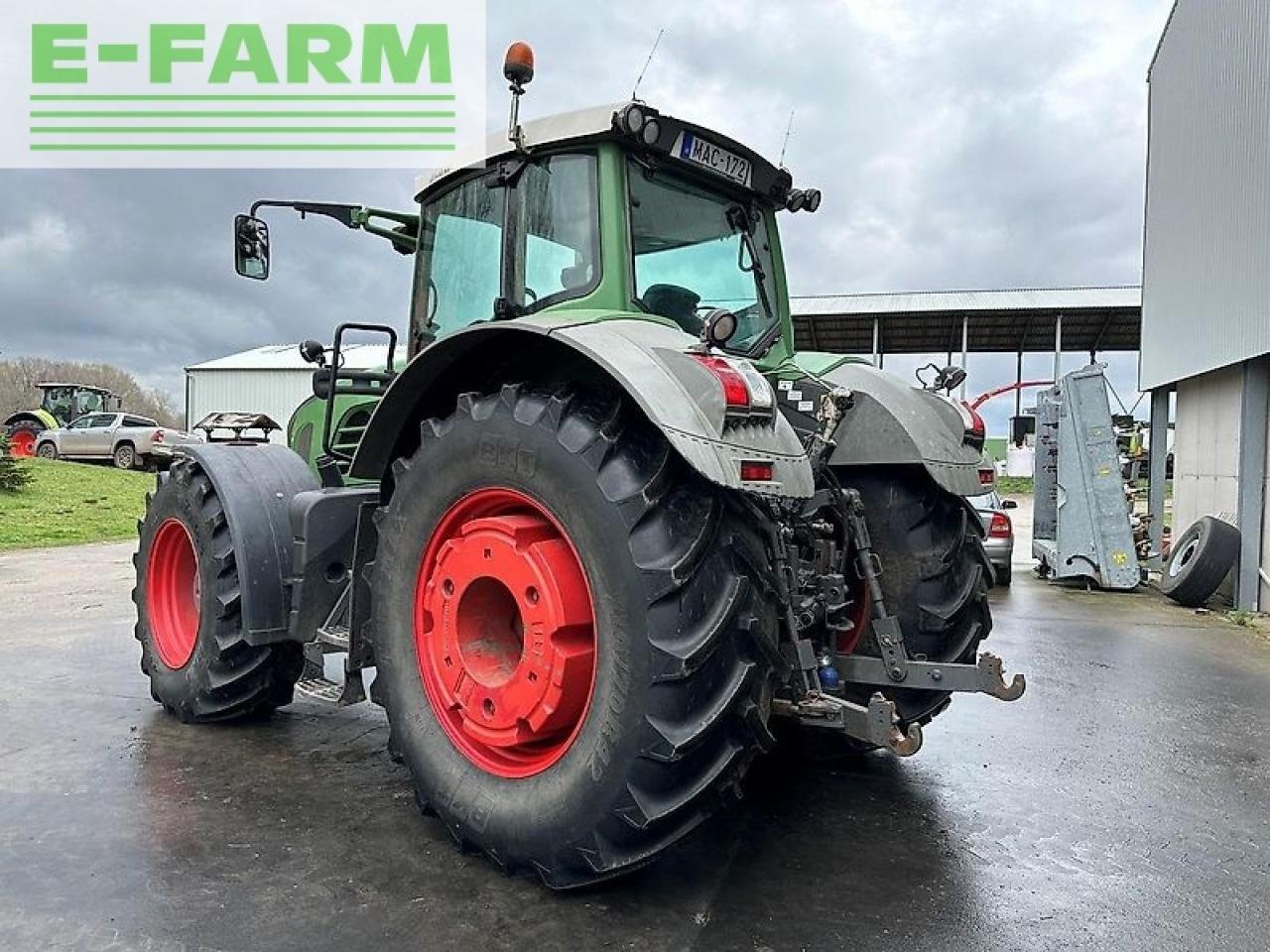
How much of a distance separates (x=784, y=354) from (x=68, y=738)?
3627 millimetres

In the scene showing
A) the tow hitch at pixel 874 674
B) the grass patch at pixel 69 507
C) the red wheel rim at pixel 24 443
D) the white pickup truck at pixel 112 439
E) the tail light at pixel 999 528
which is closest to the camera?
the tow hitch at pixel 874 674

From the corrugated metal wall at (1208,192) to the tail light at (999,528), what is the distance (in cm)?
270

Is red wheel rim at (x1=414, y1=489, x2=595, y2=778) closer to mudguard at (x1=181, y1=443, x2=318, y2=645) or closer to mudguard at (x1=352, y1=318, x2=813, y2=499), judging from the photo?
mudguard at (x1=352, y1=318, x2=813, y2=499)

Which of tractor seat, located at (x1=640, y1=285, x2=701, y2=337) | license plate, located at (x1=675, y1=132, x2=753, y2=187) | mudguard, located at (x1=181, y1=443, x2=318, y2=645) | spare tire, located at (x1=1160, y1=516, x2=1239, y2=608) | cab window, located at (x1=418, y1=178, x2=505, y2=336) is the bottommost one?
spare tire, located at (x1=1160, y1=516, x2=1239, y2=608)

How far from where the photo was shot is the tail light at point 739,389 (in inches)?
98.0

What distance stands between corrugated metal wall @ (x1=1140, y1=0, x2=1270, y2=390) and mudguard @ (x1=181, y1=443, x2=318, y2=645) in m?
8.45

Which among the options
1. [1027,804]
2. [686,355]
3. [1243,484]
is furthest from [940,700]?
[1243,484]

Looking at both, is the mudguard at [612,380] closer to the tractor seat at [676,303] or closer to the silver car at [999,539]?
the tractor seat at [676,303]

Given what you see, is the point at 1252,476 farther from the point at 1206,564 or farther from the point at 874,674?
the point at 874,674

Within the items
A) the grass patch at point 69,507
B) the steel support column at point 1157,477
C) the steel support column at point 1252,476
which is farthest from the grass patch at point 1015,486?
the grass patch at point 69,507

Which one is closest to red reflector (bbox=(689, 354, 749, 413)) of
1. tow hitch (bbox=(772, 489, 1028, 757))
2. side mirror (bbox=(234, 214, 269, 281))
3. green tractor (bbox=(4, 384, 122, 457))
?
tow hitch (bbox=(772, 489, 1028, 757))

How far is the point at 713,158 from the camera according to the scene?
3570 mm

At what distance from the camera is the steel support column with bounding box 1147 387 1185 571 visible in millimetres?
11852

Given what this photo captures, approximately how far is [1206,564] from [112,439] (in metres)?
24.6
